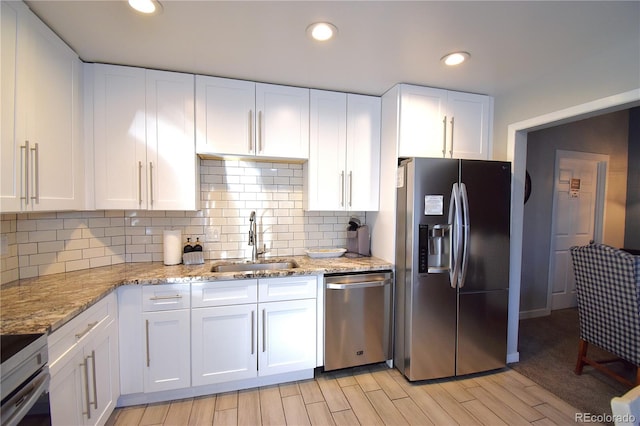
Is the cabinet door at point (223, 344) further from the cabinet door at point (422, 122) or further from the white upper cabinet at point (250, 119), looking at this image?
the cabinet door at point (422, 122)

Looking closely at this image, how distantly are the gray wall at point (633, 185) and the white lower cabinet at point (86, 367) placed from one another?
5.98 meters

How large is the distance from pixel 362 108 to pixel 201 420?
8.80ft

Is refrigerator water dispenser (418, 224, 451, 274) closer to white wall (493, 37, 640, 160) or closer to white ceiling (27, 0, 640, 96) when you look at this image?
white wall (493, 37, 640, 160)

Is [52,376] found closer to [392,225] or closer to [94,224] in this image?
[94,224]

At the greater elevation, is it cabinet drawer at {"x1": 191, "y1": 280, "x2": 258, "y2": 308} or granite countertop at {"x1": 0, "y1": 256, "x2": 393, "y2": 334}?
granite countertop at {"x1": 0, "y1": 256, "x2": 393, "y2": 334}

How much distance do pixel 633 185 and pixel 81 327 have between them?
238 inches

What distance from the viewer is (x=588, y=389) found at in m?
2.07

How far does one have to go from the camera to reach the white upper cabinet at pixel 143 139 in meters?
1.97

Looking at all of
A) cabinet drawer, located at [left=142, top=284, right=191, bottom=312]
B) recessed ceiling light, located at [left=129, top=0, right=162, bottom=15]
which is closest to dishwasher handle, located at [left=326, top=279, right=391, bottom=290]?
cabinet drawer, located at [left=142, top=284, right=191, bottom=312]

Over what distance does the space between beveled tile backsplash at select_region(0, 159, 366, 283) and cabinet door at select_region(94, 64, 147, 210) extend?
32cm

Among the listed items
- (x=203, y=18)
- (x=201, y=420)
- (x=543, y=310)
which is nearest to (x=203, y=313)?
(x=201, y=420)

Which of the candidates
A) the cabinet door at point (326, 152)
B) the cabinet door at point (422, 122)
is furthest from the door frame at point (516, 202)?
the cabinet door at point (326, 152)

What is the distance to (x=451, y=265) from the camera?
6.86 feet

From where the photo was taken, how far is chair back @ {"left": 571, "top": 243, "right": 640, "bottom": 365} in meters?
1.80
